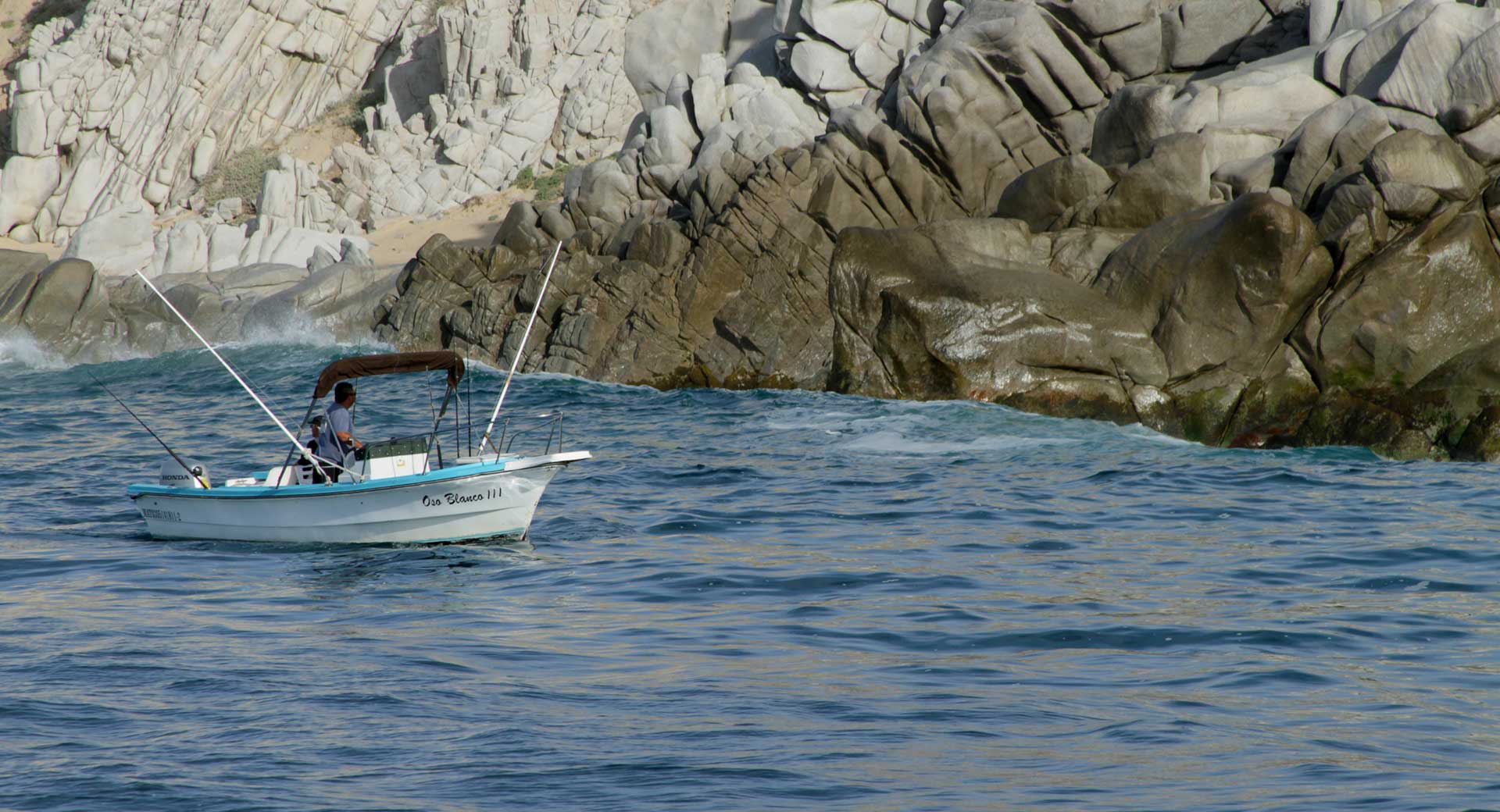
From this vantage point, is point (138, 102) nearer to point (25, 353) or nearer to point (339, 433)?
point (25, 353)

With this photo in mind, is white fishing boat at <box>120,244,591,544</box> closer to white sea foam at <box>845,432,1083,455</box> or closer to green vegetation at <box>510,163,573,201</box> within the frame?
white sea foam at <box>845,432,1083,455</box>

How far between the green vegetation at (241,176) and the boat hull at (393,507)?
1627 inches

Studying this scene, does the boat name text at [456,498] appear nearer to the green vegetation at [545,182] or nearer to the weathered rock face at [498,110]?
the green vegetation at [545,182]

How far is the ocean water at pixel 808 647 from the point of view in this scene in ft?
24.9

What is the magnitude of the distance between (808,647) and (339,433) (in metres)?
6.54

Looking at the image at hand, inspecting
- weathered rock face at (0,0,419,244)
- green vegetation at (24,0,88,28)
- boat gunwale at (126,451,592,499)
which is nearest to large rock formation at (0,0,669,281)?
weathered rock face at (0,0,419,244)

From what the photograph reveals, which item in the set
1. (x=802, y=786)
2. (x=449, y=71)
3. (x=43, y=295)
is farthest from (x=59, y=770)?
(x=449, y=71)

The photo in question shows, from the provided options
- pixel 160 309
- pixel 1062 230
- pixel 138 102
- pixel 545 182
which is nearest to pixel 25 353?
pixel 160 309

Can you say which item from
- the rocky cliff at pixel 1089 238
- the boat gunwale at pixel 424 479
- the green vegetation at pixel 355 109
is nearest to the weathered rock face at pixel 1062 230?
the rocky cliff at pixel 1089 238

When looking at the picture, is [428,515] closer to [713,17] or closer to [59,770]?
[59,770]

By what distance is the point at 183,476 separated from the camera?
15.1 metres

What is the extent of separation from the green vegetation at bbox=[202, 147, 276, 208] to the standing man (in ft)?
136

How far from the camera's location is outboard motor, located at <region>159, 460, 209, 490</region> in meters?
15.0

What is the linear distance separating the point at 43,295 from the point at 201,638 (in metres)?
30.3
